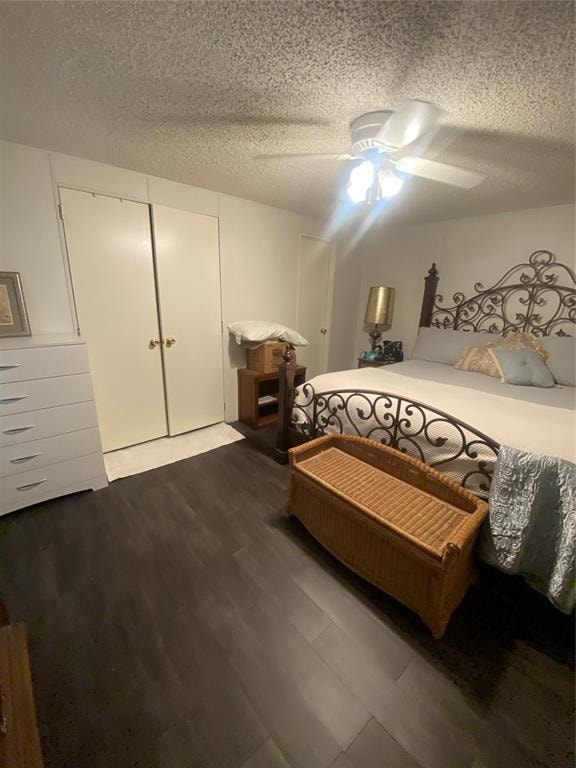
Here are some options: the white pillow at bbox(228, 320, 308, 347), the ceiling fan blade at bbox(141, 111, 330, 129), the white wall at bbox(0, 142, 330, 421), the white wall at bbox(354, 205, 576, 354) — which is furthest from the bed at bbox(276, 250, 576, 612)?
the ceiling fan blade at bbox(141, 111, 330, 129)

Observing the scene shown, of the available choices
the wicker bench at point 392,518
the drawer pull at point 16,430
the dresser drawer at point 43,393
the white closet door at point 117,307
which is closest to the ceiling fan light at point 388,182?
the wicker bench at point 392,518

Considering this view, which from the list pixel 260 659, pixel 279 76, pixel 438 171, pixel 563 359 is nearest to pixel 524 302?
pixel 563 359

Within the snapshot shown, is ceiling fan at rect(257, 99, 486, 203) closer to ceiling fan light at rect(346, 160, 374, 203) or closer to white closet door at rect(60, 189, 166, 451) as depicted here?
ceiling fan light at rect(346, 160, 374, 203)

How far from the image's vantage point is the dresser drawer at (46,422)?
1.82m

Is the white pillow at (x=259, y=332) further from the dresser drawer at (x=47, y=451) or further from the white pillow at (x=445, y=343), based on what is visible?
the dresser drawer at (x=47, y=451)

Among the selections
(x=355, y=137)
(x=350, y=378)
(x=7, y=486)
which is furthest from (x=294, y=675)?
(x=355, y=137)

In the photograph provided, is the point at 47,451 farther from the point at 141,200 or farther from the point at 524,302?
the point at 524,302

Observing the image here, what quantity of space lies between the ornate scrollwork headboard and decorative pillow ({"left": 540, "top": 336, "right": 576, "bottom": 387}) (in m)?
0.36

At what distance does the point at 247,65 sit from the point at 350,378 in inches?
68.9

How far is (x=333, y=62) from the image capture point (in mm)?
1138

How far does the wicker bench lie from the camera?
4.10 ft

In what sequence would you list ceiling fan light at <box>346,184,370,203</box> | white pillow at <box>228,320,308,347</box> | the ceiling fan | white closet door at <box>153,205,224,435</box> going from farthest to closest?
white pillow at <box>228,320,308,347</box> → white closet door at <box>153,205,224,435</box> → ceiling fan light at <box>346,184,370,203</box> → the ceiling fan

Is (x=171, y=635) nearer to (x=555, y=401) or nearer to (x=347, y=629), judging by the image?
(x=347, y=629)

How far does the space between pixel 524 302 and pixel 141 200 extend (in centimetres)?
364
